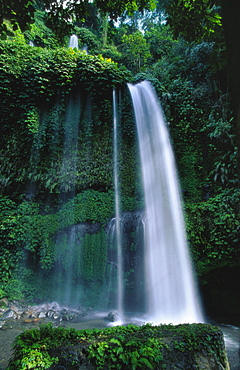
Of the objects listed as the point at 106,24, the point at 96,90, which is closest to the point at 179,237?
the point at 96,90

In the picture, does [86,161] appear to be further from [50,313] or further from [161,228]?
[50,313]

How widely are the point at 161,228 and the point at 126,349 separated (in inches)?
221

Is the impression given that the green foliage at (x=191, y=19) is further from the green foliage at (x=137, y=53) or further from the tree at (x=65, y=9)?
the green foliage at (x=137, y=53)

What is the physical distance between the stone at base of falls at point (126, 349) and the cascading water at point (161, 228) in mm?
3466

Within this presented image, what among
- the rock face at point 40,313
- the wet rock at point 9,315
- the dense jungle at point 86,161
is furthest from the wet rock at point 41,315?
the dense jungle at point 86,161

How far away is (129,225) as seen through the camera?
859 centimetres

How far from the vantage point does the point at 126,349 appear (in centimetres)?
301

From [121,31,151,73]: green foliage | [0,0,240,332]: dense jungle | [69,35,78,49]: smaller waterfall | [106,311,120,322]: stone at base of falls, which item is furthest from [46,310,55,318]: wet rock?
[69,35,78,49]: smaller waterfall

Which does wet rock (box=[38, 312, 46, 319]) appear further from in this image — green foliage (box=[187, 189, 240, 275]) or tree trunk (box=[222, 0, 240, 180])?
tree trunk (box=[222, 0, 240, 180])

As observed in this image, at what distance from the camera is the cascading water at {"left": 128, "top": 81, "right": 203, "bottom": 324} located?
7066 millimetres

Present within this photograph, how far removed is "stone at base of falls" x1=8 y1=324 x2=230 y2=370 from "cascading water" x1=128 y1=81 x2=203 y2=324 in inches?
136

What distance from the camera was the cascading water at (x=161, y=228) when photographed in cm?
707

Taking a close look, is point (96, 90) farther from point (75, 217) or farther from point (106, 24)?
point (106, 24)

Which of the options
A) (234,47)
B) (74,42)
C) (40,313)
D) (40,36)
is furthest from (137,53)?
(234,47)
